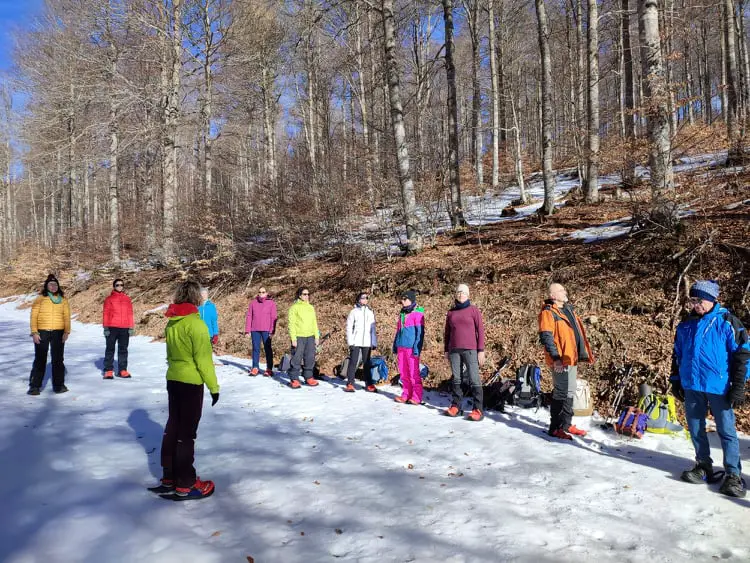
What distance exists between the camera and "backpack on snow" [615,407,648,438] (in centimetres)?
538

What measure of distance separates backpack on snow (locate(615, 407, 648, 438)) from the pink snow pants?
2.86 metres

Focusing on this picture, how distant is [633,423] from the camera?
5395 millimetres

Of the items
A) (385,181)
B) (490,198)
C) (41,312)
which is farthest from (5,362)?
(490,198)

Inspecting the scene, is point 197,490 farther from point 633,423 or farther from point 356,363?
point 633,423

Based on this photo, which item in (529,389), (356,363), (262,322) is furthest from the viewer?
(262,322)

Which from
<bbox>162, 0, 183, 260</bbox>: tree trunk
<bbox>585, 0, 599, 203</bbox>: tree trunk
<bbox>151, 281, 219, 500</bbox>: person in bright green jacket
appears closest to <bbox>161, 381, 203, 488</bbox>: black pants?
<bbox>151, 281, 219, 500</bbox>: person in bright green jacket

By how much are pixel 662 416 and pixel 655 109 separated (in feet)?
17.5

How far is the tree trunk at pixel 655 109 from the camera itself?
7832 mm

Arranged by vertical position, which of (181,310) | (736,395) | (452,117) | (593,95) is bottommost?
(736,395)

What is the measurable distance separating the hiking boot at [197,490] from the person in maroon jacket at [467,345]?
363 centimetres

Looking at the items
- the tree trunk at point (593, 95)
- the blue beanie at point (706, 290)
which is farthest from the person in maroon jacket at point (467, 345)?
the tree trunk at point (593, 95)

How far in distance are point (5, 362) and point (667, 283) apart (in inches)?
505

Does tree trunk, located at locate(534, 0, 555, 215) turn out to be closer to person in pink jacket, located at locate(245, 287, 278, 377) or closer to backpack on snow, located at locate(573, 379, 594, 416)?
backpack on snow, located at locate(573, 379, 594, 416)

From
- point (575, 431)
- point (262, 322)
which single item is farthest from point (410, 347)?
point (262, 322)
